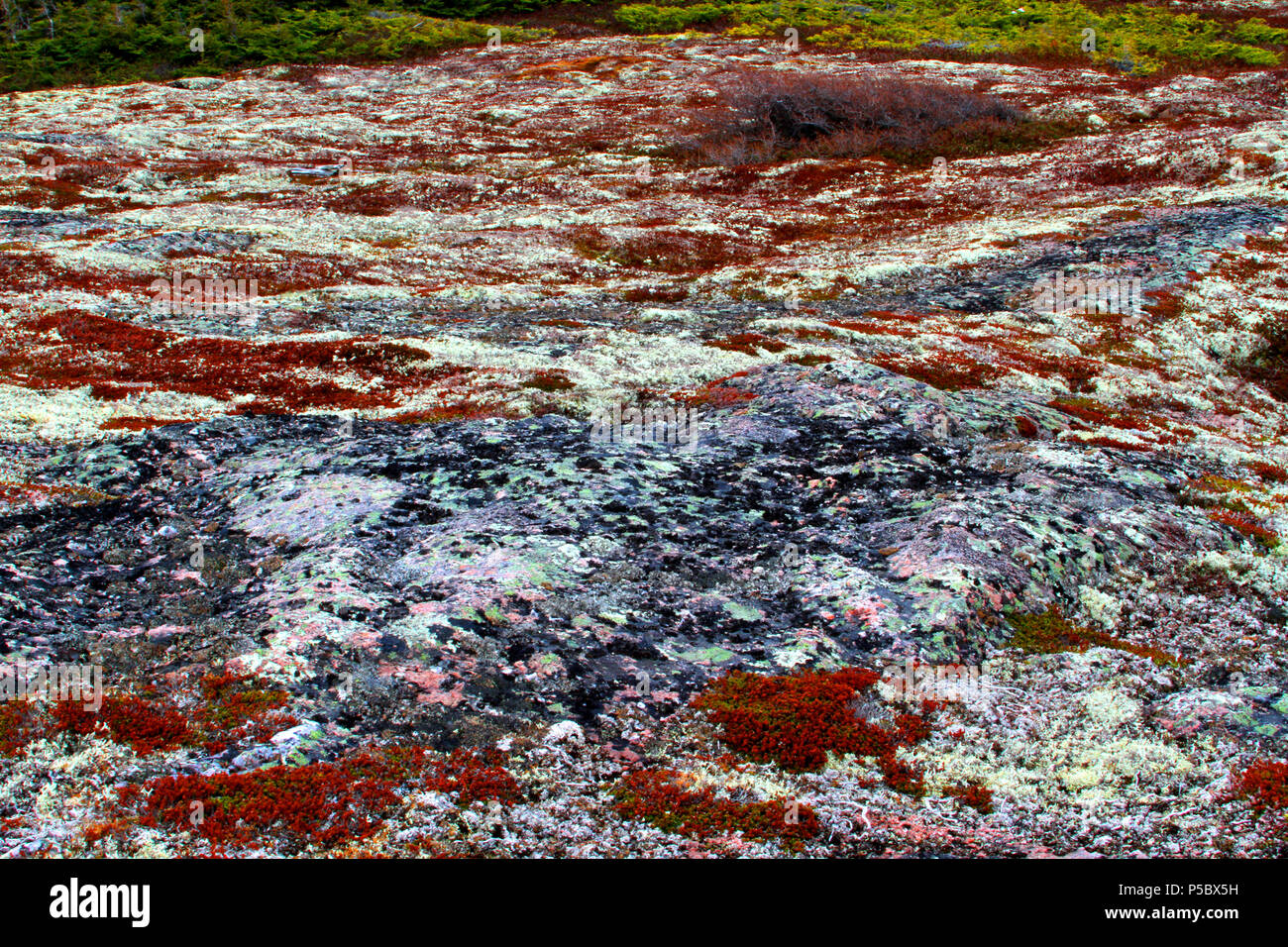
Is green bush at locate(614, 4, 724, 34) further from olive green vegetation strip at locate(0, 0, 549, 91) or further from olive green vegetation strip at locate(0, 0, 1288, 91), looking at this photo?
olive green vegetation strip at locate(0, 0, 549, 91)

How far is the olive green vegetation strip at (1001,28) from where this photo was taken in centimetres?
8069

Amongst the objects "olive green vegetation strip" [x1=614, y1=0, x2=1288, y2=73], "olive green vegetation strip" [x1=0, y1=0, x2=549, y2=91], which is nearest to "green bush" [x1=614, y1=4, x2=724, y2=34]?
"olive green vegetation strip" [x1=614, y1=0, x2=1288, y2=73]

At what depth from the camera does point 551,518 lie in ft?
46.6

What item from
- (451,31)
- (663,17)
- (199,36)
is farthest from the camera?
(663,17)

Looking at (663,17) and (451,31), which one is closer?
(451,31)

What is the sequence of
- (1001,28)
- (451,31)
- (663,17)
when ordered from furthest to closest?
(663,17) < (451,31) < (1001,28)

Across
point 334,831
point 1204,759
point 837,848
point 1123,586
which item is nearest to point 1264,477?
point 1123,586

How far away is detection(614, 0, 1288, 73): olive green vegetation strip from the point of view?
80.7m

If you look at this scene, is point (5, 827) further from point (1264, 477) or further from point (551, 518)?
point (1264, 477)

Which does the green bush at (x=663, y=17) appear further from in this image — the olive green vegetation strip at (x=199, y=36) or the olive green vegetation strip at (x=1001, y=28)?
the olive green vegetation strip at (x=199, y=36)

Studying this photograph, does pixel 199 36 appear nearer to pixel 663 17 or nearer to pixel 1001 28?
pixel 663 17

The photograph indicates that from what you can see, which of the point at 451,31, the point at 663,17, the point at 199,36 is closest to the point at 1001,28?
the point at 663,17

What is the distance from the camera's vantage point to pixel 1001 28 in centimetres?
9188
